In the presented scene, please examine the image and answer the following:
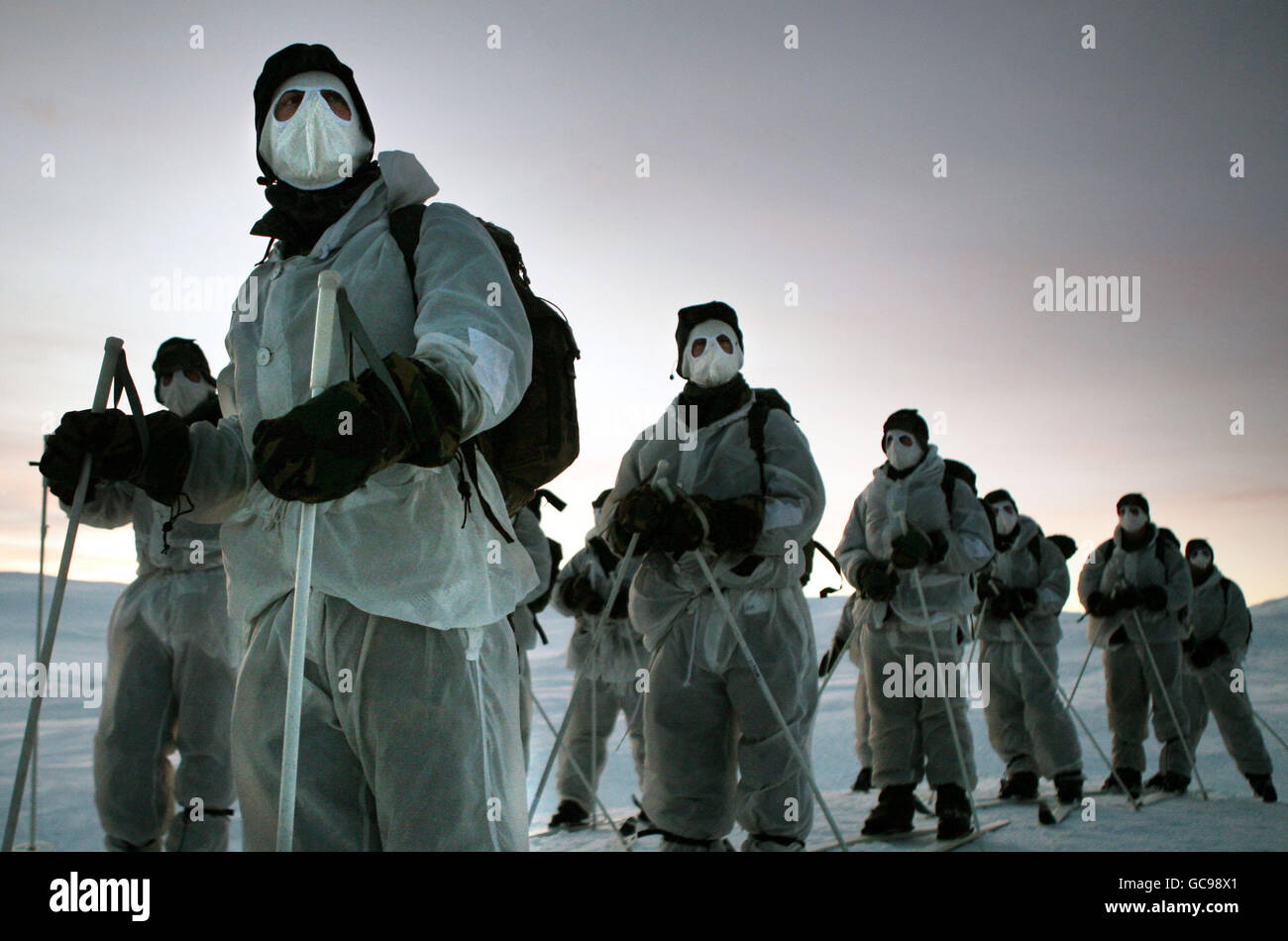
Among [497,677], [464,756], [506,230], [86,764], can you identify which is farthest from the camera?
[86,764]

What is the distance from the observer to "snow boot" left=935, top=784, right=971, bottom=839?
633cm

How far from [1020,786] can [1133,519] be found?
3.04 m

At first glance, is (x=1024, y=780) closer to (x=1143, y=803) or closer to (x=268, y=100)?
(x=1143, y=803)

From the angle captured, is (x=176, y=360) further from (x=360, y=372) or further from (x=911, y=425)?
(x=911, y=425)

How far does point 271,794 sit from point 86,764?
5792 millimetres

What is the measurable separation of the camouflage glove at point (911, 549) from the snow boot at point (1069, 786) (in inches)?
107

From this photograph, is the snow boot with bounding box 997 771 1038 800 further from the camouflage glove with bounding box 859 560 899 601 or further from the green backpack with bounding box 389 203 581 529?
the green backpack with bounding box 389 203 581 529

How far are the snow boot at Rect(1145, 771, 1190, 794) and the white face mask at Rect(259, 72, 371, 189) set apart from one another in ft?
30.8

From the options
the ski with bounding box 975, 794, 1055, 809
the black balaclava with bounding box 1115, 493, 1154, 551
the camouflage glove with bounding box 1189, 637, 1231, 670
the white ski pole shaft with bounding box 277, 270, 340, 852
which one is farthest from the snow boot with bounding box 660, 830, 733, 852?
the camouflage glove with bounding box 1189, 637, 1231, 670

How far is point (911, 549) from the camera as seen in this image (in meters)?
6.55

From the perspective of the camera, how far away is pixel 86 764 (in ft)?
22.3
